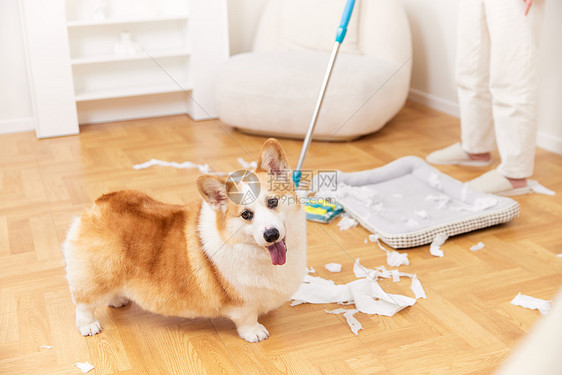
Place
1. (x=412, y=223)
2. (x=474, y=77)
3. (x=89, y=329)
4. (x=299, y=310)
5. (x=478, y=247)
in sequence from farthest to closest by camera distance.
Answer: (x=474, y=77) → (x=412, y=223) → (x=478, y=247) → (x=299, y=310) → (x=89, y=329)

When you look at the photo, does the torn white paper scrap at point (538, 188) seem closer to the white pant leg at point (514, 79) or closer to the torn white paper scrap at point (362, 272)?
the white pant leg at point (514, 79)

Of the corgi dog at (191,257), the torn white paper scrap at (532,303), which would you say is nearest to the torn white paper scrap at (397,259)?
the torn white paper scrap at (532,303)

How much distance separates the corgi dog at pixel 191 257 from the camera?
150cm

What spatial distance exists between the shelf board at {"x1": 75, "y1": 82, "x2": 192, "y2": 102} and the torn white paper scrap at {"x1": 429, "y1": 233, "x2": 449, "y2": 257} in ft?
6.84

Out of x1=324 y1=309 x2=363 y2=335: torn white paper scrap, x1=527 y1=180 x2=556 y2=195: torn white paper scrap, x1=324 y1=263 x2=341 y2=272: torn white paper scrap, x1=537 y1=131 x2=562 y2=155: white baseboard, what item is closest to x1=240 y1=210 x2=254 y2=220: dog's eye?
x1=324 y1=309 x2=363 y2=335: torn white paper scrap

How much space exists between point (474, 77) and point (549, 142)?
601mm

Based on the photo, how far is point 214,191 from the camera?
1.47 m

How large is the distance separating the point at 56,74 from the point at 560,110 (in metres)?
2.56

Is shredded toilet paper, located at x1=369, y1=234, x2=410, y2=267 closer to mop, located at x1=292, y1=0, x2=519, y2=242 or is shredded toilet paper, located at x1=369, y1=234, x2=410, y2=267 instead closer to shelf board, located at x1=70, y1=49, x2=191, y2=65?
mop, located at x1=292, y1=0, x2=519, y2=242

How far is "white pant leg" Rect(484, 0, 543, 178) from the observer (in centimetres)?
238

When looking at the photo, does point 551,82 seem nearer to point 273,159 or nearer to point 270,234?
point 273,159

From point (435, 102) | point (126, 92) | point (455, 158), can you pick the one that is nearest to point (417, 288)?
point (455, 158)

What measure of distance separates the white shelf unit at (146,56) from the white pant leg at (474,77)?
59.3 inches

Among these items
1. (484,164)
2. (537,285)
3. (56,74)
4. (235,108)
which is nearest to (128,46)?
(56,74)
